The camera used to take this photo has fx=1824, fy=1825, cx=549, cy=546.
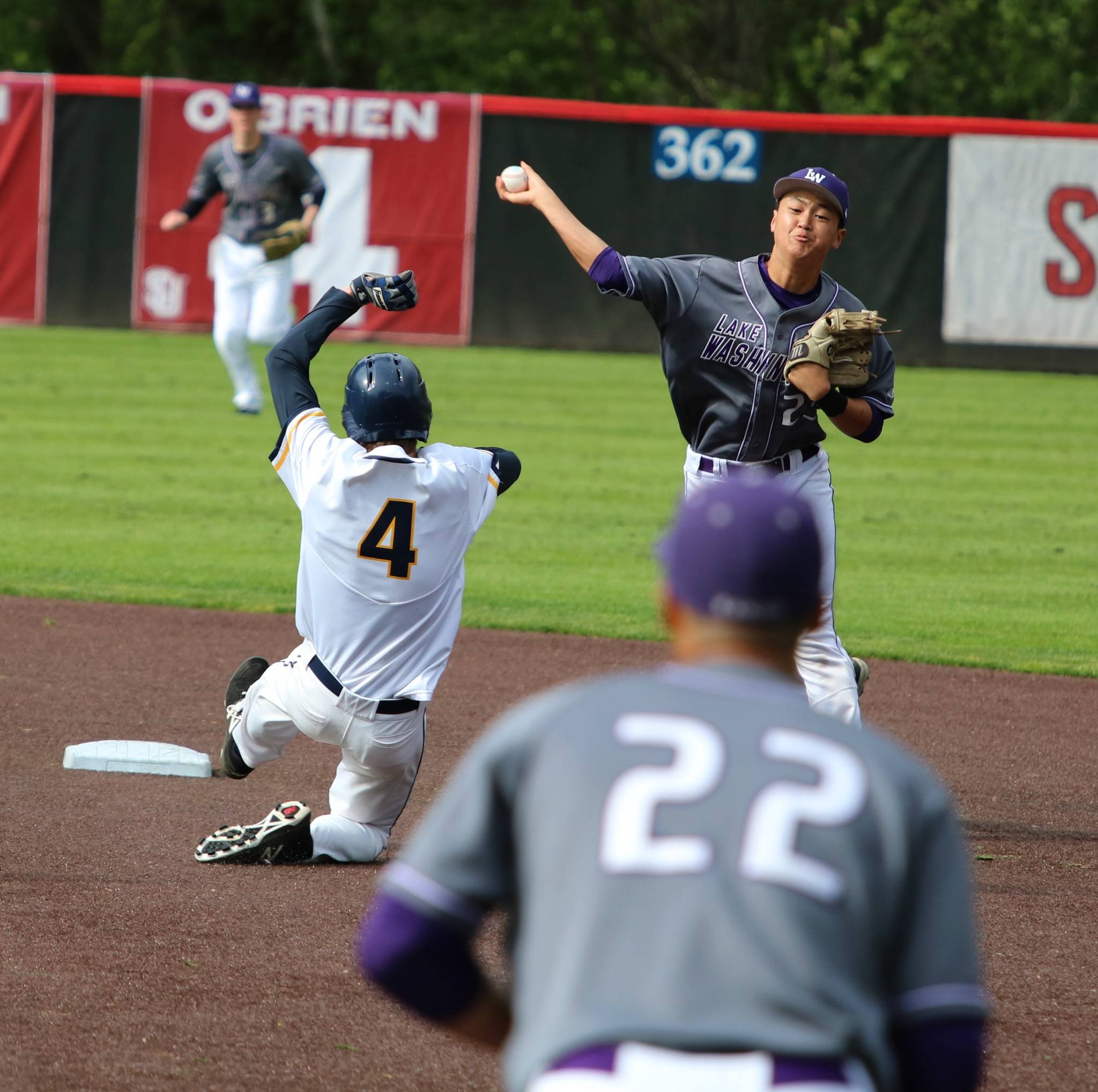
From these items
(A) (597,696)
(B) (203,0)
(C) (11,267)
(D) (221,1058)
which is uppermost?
(B) (203,0)

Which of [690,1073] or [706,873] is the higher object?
[706,873]

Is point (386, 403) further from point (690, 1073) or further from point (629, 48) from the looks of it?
point (629, 48)

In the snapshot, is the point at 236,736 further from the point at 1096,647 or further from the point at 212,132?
the point at 212,132

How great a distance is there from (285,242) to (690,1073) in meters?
13.6

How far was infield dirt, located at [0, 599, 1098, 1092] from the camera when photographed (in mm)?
4031

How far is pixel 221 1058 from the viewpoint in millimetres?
3967

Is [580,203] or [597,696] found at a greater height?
[580,203]

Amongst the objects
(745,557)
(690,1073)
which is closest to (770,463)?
(745,557)

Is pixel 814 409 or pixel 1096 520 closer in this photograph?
pixel 814 409

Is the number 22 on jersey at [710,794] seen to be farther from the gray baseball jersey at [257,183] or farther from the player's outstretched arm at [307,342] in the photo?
the gray baseball jersey at [257,183]

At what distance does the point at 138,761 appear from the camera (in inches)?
253

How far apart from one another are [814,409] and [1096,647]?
13.5 feet

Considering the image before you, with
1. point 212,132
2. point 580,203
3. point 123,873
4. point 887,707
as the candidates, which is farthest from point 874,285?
point 123,873

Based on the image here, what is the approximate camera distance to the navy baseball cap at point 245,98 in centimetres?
1490
